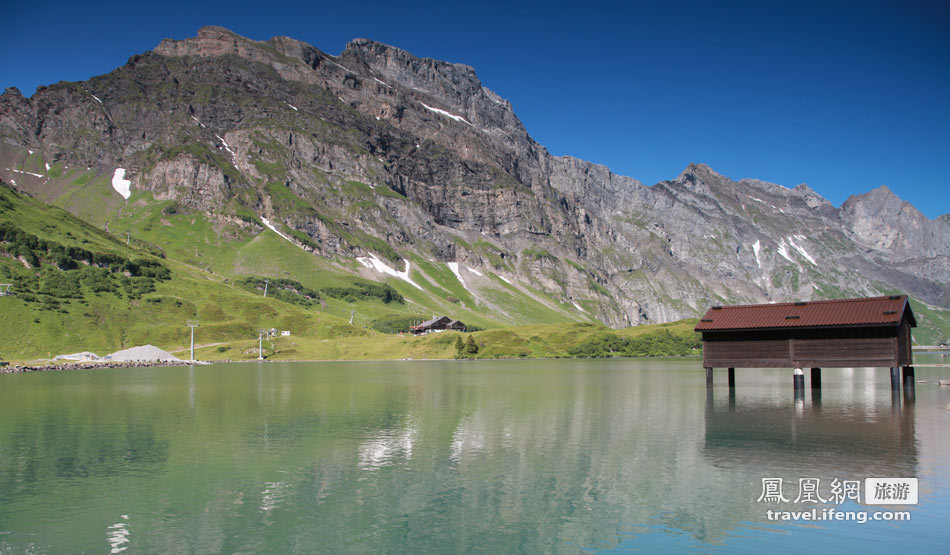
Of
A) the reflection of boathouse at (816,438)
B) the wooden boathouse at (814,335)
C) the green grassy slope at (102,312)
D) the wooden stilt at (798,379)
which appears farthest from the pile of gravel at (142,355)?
the wooden stilt at (798,379)

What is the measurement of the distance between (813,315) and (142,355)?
5508 inches

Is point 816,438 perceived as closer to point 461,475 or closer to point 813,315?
point 461,475

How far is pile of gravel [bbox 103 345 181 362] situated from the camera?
14425 centimetres

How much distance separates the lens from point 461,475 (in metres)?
26.0

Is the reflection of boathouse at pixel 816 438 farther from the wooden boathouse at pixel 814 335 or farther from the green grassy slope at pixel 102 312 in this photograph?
the green grassy slope at pixel 102 312

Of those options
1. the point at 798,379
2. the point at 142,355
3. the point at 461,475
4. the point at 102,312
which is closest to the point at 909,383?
the point at 798,379

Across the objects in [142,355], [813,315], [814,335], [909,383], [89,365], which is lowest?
[89,365]

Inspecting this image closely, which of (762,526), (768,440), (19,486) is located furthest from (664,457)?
(19,486)

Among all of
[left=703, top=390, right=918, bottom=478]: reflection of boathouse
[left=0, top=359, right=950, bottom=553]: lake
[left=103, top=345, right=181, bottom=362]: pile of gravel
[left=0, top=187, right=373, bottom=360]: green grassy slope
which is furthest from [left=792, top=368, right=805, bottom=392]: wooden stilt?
[left=0, top=187, right=373, bottom=360]: green grassy slope

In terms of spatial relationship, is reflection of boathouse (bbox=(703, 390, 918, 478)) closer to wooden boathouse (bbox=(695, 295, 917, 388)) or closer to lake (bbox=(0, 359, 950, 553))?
lake (bbox=(0, 359, 950, 553))

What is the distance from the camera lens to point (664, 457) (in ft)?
96.8

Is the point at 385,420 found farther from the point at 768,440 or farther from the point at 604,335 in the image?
the point at 604,335

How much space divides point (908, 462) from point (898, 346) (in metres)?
29.3

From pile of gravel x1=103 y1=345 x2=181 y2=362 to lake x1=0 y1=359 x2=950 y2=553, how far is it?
336 feet
